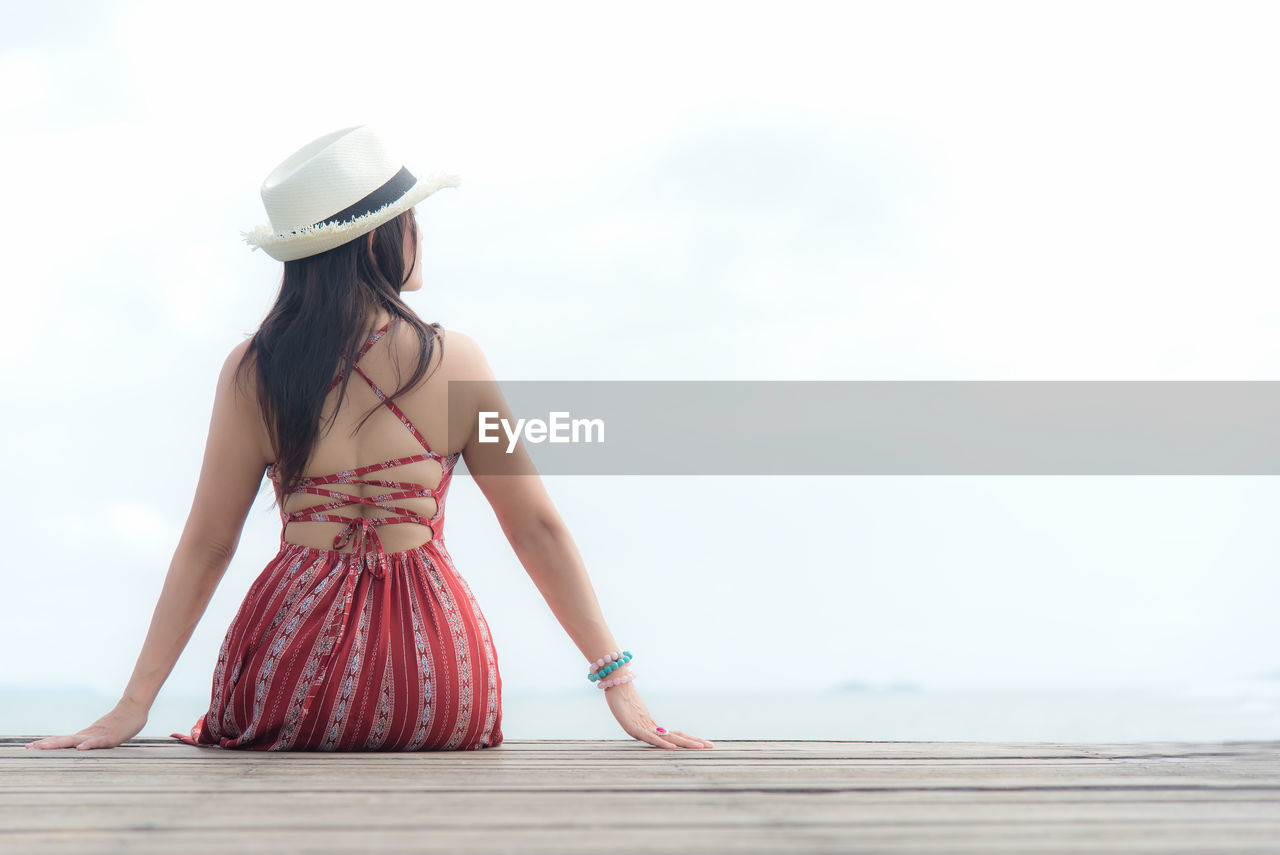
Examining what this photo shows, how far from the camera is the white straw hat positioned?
6.84 feet

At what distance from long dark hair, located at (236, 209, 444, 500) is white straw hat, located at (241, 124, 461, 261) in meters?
0.04

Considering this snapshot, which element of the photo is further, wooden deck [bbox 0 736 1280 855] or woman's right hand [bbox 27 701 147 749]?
woman's right hand [bbox 27 701 147 749]

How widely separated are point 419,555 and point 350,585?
0.44ft

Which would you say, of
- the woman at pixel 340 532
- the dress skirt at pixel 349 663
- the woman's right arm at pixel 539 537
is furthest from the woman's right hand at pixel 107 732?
the woman's right arm at pixel 539 537

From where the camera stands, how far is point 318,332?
1.99m

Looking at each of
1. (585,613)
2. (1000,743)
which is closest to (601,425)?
(585,613)

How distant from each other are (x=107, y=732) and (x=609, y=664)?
0.88 m

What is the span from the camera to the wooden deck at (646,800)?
3.63ft

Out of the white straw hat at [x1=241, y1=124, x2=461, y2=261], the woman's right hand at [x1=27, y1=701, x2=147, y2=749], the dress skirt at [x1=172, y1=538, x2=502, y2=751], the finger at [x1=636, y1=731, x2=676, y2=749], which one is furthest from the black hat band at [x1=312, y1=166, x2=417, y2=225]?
the finger at [x1=636, y1=731, x2=676, y2=749]

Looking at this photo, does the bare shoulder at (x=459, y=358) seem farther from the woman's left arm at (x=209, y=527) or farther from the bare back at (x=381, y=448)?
the woman's left arm at (x=209, y=527)

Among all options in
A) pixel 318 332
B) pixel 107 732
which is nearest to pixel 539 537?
pixel 318 332

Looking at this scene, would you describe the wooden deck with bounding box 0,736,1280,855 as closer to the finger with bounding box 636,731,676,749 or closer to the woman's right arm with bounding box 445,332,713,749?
the finger with bounding box 636,731,676,749

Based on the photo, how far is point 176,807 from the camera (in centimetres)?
129

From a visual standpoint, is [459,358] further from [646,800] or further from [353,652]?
[646,800]
